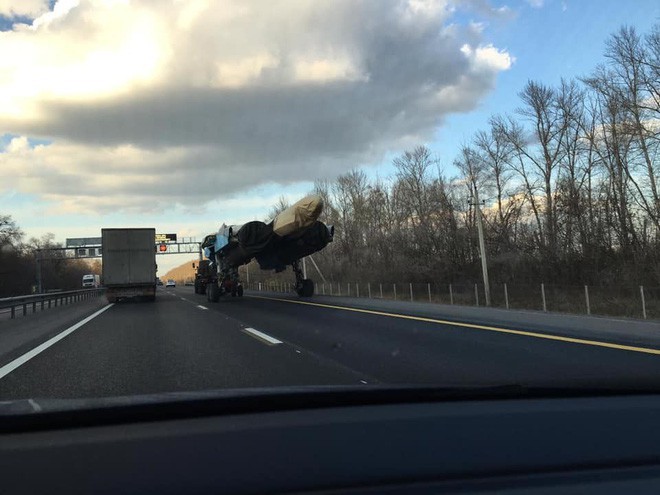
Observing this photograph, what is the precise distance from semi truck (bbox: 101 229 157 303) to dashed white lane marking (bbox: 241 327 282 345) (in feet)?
62.7

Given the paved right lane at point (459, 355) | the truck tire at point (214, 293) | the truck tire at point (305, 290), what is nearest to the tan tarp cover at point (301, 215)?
the truck tire at point (214, 293)

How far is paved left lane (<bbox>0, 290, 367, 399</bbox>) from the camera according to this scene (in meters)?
6.57

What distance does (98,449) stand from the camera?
2336 millimetres

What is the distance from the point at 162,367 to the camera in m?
8.04

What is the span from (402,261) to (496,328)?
3856 centimetres

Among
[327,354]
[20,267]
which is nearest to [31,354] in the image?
[327,354]

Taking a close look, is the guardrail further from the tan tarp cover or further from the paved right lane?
the paved right lane

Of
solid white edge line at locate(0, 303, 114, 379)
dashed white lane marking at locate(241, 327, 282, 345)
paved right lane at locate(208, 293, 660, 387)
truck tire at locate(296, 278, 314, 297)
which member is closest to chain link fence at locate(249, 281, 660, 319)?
truck tire at locate(296, 278, 314, 297)

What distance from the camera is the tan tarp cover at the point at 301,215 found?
23062 mm

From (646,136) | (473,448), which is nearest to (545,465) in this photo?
(473,448)

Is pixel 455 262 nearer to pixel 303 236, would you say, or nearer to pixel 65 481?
pixel 303 236

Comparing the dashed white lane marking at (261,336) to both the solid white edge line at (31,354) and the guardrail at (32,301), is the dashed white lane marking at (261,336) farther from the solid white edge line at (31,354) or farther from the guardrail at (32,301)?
the guardrail at (32,301)

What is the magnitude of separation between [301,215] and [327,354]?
575 inches

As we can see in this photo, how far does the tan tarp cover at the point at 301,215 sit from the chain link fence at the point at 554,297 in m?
10.3
